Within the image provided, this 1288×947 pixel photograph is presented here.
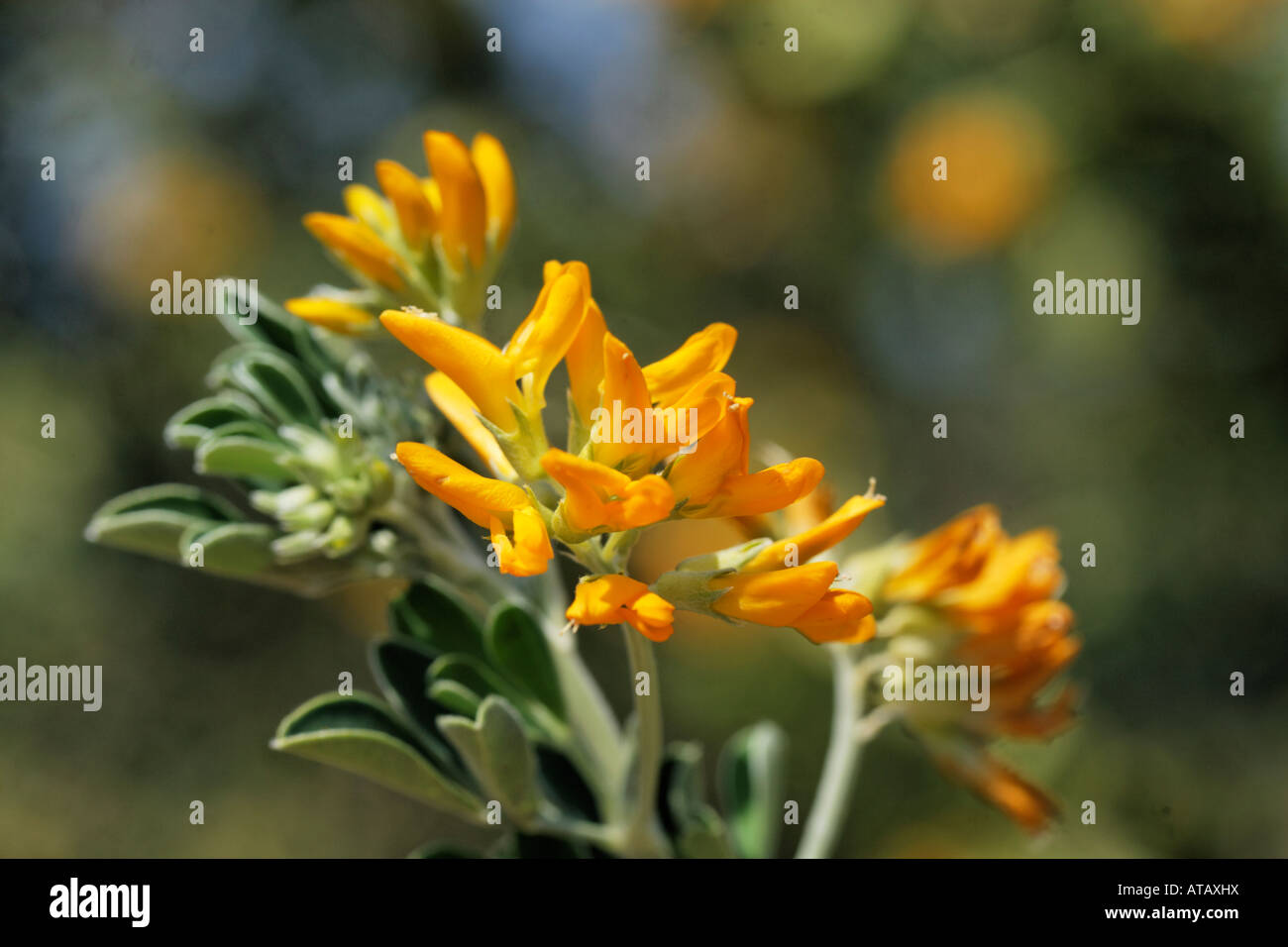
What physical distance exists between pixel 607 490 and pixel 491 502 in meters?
0.11

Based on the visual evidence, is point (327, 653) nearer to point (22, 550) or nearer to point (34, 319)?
point (22, 550)

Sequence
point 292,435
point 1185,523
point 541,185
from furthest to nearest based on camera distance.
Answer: point 541,185, point 1185,523, point 292,435

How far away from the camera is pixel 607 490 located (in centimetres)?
104

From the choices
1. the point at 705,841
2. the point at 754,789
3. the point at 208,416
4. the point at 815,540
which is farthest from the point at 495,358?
the point at 754,789

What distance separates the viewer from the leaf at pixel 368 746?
1.29 metres

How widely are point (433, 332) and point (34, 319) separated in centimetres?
390

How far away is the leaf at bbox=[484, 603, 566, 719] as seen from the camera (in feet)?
4.57

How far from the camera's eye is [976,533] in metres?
1.48

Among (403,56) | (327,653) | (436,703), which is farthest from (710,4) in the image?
(436,703)

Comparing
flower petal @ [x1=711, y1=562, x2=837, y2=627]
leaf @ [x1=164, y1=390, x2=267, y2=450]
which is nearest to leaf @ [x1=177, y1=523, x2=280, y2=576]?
leaf @ [x1=164, y1=390, x2=267, y2=450]

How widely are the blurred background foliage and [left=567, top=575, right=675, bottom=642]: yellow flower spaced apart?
8.19ft

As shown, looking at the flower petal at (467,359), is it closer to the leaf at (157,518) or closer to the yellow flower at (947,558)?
the leaf at (157,518)

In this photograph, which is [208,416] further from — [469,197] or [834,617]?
[834,617]
